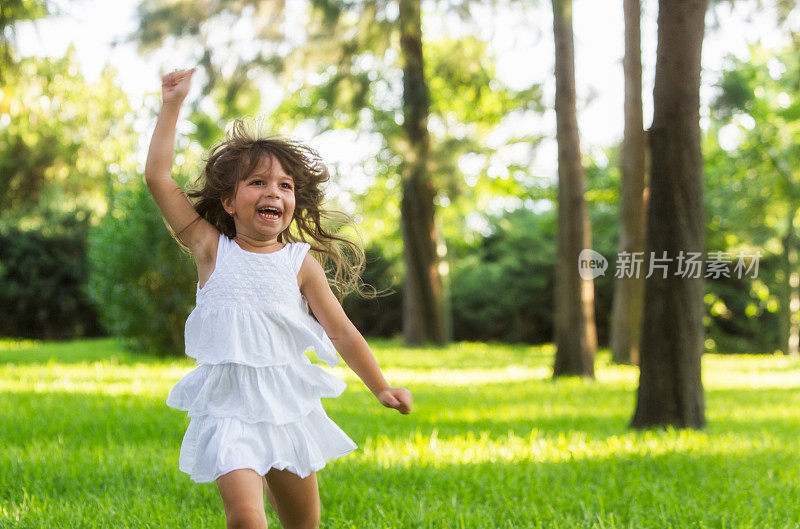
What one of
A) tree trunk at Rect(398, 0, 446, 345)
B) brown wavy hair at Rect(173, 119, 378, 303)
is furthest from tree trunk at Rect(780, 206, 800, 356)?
brown wavy hair at Rect(173, 119, 378, 303)

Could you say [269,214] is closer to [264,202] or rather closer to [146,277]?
[264,202]

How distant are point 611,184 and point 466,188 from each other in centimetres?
755

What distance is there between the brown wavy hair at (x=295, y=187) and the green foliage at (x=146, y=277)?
29.8 feet

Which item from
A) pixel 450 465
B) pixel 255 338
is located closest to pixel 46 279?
pixel 450 465

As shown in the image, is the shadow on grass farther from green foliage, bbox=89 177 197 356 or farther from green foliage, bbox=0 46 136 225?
green foliage, bbox=0 46 136 225

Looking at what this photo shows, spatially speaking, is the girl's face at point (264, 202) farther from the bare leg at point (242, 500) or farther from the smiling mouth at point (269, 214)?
the bare leg at point (242, 500)

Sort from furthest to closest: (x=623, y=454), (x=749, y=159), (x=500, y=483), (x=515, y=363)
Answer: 1. (x=749, y=159)
2. (x=515, y=363)
3. (x=623, y=454)
4. (x=500, y=483)

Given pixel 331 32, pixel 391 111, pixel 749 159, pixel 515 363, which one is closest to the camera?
pixel 515 363

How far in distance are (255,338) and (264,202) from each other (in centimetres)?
46

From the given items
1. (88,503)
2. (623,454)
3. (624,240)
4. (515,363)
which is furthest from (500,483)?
(515,363)

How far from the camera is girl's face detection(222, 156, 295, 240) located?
105 inches

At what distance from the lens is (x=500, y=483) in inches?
168

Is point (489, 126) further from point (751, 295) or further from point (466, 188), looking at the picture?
point (751, 295)

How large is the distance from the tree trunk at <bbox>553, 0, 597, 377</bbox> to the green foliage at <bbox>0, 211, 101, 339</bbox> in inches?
543
